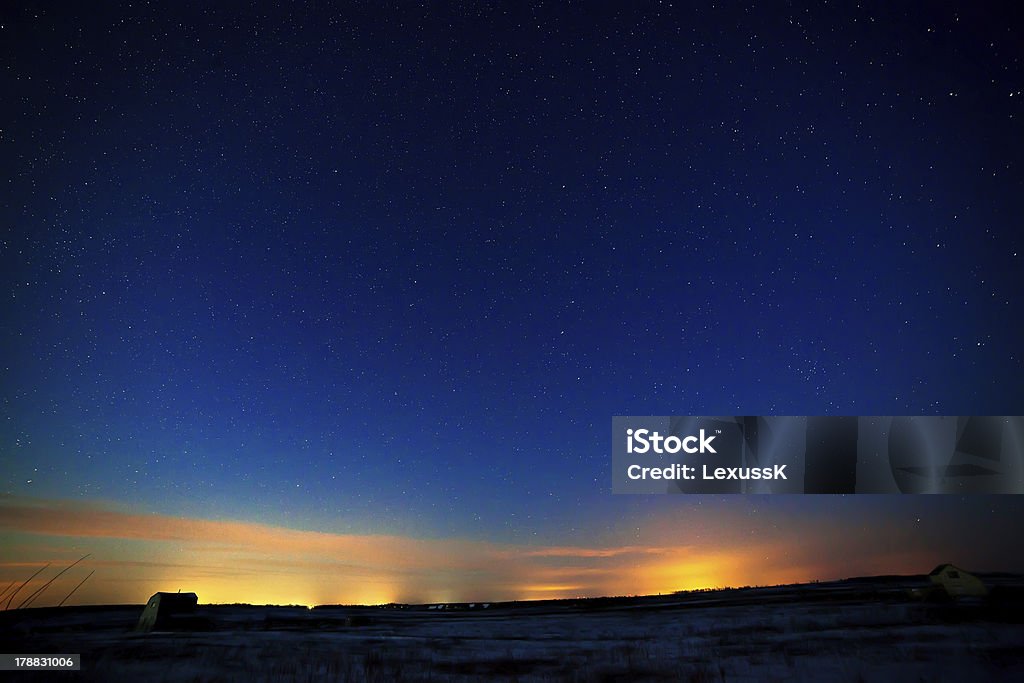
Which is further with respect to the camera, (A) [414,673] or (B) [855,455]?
(B) [855,455]

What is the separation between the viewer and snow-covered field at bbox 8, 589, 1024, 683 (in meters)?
10.3

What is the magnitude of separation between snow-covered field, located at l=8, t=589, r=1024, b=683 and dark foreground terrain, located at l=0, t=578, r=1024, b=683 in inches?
1.0

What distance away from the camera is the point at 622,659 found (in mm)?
11031

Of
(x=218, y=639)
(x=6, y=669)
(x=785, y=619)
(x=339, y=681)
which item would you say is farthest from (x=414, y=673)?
(x=785, y=619)

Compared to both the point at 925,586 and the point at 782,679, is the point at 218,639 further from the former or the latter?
the point at 925,586

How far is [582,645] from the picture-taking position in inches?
487

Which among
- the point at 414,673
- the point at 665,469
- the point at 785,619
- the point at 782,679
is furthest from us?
the point at 665,469

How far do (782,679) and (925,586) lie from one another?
287 inches

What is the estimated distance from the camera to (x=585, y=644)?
40.9 ft

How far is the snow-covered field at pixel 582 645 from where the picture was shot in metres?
10.3

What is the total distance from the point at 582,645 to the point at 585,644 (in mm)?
125

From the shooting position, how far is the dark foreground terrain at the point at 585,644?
10297 mm

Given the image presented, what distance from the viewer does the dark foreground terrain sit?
10.3 metres

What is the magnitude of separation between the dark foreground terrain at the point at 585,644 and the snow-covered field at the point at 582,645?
3cm
